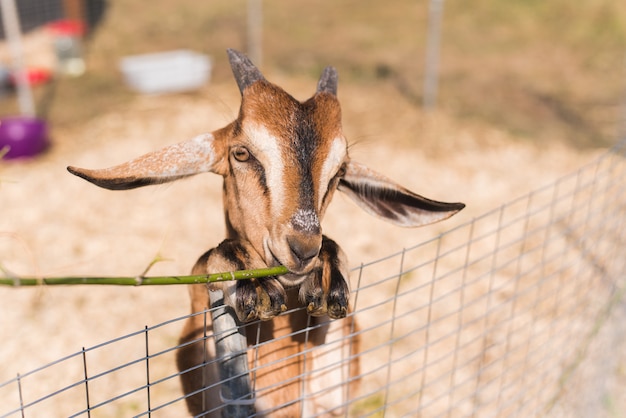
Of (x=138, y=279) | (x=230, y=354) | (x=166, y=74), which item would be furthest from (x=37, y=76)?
(x=138, y=279)

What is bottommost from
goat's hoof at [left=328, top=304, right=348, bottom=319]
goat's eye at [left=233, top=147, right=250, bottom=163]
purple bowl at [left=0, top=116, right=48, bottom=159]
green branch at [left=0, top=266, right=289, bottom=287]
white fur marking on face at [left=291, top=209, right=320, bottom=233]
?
green branch at [left=0, top=266, right=289, bottom=287]

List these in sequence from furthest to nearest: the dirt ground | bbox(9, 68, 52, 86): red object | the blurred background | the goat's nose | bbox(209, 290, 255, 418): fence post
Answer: bbox(9, 68, 52, 86): red object → the blurred background → the dirt ground → the goat's nose → bbox(209, 290, 255, 418): fence post

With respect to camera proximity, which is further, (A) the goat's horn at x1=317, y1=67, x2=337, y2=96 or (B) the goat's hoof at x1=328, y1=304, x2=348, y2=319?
(A) the goat's horn at x1=317, y1=67, x2=337, y2=96

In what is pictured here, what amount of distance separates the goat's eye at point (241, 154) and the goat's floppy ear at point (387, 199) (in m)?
0.44

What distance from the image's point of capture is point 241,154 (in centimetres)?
251

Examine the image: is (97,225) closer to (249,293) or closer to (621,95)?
(249,293)

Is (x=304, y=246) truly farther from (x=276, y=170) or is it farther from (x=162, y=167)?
(x=162, y=167)

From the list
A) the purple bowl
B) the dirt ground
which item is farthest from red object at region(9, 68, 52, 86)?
the purple bowl

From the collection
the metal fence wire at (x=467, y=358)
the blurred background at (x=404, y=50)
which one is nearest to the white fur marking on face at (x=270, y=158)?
the metal fence wire at (x=467, y=358)

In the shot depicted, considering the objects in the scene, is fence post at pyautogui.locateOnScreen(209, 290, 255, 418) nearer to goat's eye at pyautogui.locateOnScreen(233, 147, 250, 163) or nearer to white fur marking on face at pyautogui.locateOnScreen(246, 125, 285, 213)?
white fur marking on face at pyautogui.locateOnScreen(246, 125, 285, 213)

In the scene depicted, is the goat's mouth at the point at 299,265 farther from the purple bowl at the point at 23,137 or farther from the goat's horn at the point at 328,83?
the purple bowl at the point at 23,137

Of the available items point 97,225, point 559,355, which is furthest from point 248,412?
point 97,225

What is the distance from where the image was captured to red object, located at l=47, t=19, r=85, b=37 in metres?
11.2

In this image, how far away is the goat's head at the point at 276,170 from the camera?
2248 mm
